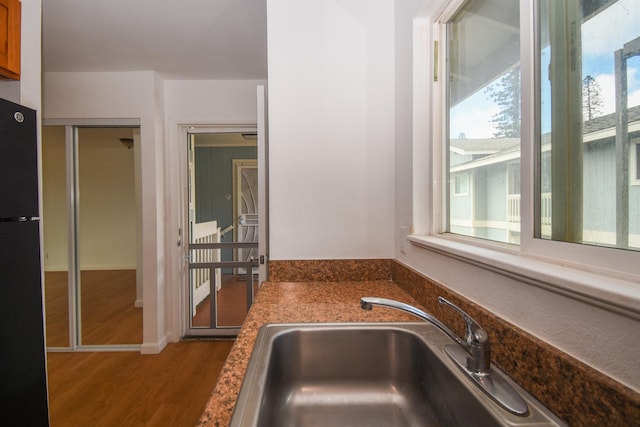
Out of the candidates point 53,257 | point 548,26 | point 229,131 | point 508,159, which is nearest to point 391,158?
point 508,159

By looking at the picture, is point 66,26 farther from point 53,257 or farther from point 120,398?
point 53,257

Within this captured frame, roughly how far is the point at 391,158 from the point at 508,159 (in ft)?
2.06

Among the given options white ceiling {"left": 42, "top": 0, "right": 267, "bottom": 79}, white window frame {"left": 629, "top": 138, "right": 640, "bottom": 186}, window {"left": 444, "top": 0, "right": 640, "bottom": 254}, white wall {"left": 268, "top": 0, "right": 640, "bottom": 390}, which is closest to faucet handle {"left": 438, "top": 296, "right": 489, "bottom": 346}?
window {"left": 444, "top": 0, "right": 640, "bottom": 254}

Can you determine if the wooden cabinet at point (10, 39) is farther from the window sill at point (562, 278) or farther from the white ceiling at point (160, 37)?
the window sill at point (562, 278)

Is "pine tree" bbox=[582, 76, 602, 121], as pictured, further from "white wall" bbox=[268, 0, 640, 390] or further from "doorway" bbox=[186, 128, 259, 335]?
"doorway" bbox=[186, 128, 259, 335]

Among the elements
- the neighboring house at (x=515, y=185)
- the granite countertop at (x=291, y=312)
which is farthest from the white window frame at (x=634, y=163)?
the granite countertop at (x=291, y=312)

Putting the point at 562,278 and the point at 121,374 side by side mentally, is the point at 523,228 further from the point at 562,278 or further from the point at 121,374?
the point at 121,374

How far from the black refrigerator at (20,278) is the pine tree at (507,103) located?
1.83 m

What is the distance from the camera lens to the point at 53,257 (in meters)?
3.35

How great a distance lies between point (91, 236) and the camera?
363cm

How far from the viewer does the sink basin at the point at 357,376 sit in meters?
0.64

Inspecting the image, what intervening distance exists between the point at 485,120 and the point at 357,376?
2.86 feet

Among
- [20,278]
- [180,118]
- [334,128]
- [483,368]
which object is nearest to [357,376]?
[483,368]

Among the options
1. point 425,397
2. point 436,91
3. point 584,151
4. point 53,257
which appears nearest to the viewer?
point 584,151
